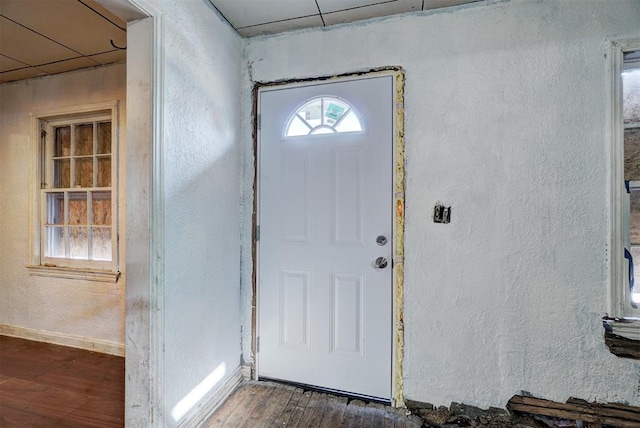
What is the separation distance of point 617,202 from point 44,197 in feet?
14.6

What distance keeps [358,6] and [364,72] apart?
38 centimetres

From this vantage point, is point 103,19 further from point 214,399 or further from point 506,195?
point 506,195

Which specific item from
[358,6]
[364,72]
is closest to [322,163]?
[364,72]

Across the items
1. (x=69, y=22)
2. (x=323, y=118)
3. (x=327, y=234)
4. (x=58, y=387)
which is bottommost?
(x=58, y=387)

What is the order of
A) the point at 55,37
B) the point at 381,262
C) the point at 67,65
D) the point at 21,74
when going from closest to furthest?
1. the point at 381,262
2. the point at 55,37
3. the point at 67,65
4. the point at 21,74

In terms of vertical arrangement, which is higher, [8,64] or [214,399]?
[8,64]

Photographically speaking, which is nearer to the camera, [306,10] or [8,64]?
[306,10]

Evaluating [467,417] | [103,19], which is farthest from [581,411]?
[103,19]

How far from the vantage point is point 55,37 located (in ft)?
7.44

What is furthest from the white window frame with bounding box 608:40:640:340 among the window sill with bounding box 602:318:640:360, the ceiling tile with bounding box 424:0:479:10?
the ceiling tile with bounding box 424:0:479:10

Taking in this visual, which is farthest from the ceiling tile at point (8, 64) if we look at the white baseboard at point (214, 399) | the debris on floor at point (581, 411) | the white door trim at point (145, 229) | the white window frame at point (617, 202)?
the debris on floor at point (581, 411)

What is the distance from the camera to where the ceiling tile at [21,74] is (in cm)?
→ 284

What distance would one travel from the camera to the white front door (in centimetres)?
202

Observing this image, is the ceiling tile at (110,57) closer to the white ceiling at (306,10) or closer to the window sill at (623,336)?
the white ceiling at (306,10)
